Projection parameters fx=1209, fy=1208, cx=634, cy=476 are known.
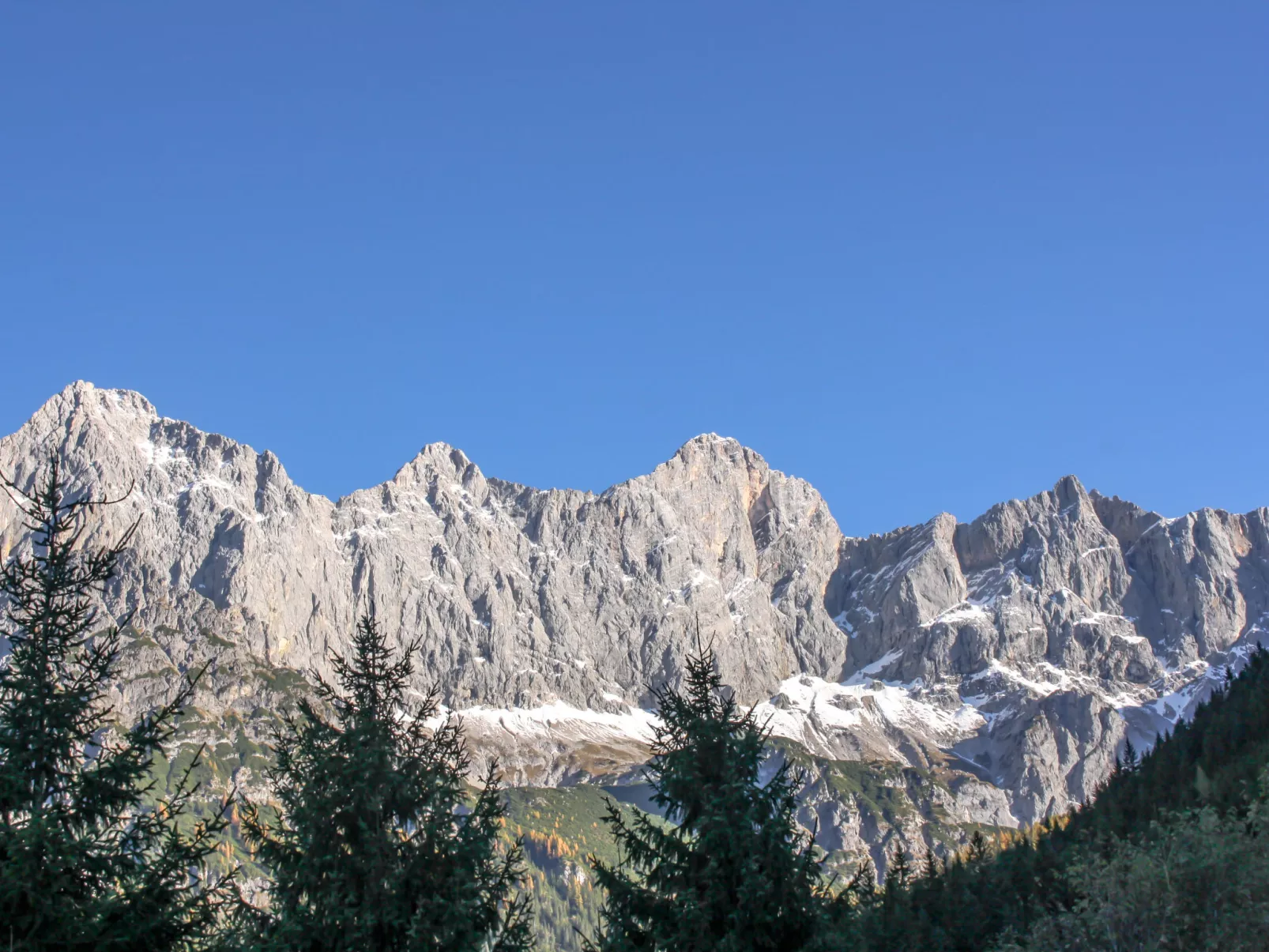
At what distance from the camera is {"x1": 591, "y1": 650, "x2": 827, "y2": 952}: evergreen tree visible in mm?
26734

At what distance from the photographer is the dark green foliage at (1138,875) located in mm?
42125

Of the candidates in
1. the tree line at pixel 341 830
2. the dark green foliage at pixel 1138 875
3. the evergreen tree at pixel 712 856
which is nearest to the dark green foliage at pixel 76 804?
the tree line at pixel 341 830

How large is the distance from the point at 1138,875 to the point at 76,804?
1430 inches

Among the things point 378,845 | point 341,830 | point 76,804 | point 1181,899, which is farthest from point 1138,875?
point 76,804

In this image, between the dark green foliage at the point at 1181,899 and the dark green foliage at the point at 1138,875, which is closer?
the dark green foliage at the point at 1181,899

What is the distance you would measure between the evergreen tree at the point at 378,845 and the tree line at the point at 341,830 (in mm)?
51

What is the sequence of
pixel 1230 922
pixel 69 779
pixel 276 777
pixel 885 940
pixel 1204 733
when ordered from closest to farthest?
1. pixel 69 779
2. pixel 276 777
3. pixel 1230 922
4. pixel 885 940
5. pixel 1204 733

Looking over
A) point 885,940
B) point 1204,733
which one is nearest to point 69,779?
point 885,940

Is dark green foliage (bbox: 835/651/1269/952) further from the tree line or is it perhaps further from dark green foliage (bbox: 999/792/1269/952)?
the tree line

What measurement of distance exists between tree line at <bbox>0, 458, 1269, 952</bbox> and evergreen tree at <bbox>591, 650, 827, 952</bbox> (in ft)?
0.18

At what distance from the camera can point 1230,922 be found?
41.1 m

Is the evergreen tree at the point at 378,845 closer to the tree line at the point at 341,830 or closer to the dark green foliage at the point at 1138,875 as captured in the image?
the tree line at the point at 341,830

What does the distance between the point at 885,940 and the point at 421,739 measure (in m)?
67.4

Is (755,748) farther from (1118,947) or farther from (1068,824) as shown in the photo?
(1068,824)
